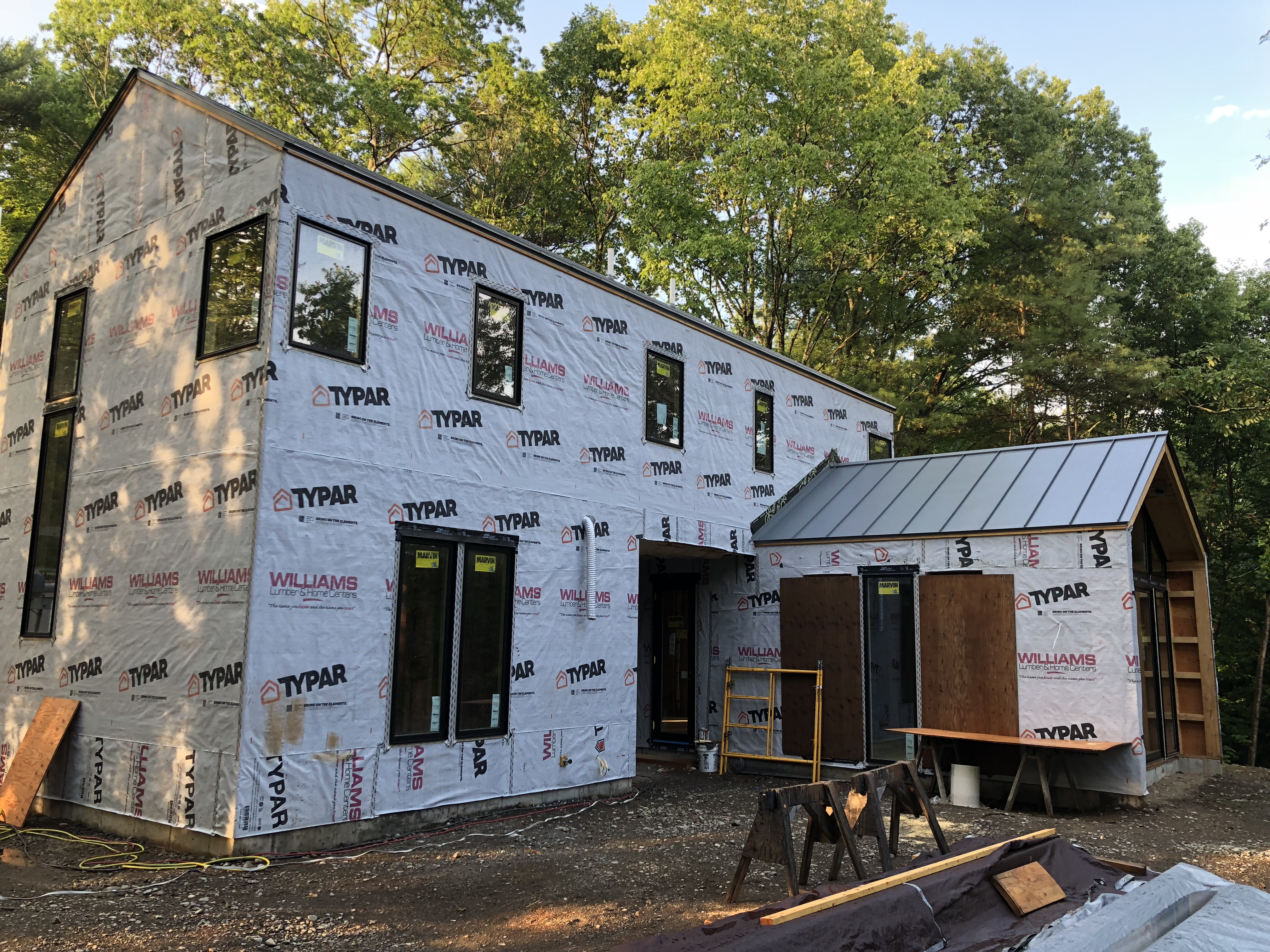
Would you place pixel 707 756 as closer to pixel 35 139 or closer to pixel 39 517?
pixel 39 517


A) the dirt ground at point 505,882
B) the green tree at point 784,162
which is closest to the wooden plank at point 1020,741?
the dirt ground at point 505,882

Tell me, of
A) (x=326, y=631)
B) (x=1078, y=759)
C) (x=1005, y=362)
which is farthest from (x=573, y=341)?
(x=1005, y=362)

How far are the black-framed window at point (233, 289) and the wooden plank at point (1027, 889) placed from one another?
6.40 meters

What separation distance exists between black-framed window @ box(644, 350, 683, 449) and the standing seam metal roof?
84.3 inches

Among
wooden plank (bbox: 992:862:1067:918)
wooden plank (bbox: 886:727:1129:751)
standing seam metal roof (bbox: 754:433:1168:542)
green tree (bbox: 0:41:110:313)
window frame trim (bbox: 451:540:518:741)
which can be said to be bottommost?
wooden plank (bbox: 992:862:1067:918)

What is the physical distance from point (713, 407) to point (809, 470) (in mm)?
2625

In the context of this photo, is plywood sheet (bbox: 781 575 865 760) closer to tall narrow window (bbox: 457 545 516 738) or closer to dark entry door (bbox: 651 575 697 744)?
dark entry door (bbox: 651 575 697 744)

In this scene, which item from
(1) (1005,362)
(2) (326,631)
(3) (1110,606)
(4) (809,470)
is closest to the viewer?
(2) (326,631)

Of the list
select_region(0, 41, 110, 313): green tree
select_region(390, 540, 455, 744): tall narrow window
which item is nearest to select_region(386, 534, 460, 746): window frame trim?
select_region(390, 540, 455, 744): tall narrow window

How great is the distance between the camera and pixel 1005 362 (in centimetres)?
2278

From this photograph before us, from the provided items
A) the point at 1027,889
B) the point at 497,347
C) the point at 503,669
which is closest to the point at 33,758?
the point at 503,669

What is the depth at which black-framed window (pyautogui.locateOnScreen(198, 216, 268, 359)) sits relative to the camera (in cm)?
739

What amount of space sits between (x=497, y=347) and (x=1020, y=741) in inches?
257

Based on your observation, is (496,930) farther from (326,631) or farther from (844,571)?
(844,571)
